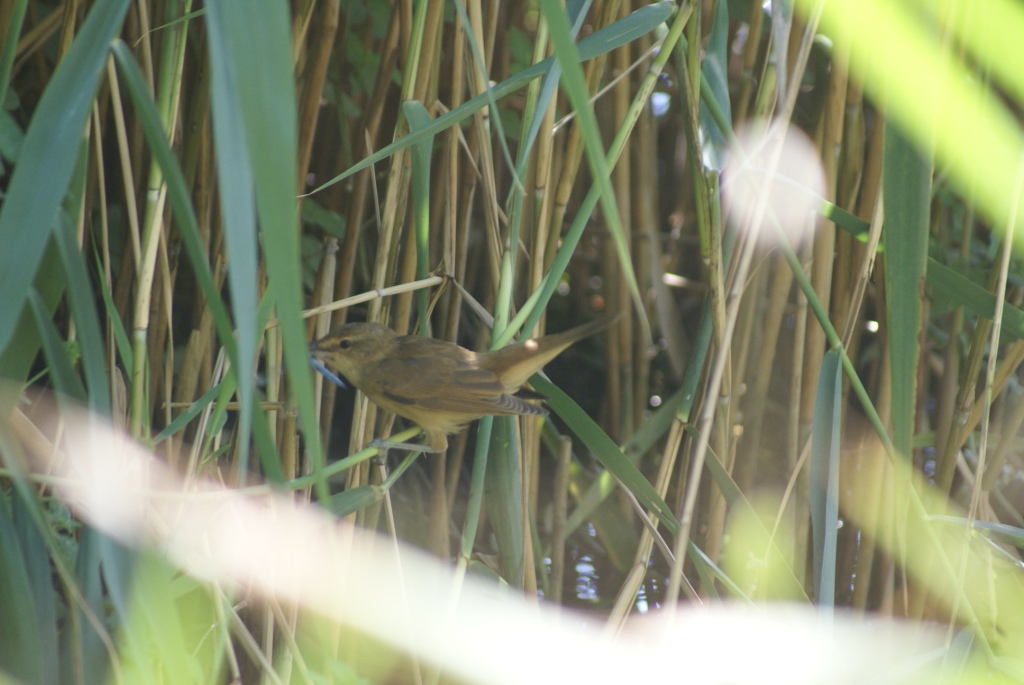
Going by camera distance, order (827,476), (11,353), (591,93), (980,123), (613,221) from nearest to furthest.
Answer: (613,221) < (11,353) < (827,476) < (980,123) < (591,93)

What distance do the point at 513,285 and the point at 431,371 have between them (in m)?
0.23

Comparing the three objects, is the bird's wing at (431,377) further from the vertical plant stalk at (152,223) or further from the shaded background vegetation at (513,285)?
the vertical plant stalk at (152,223)

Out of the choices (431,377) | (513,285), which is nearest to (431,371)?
(431,377)

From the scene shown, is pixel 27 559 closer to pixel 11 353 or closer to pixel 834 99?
pixel 11 353

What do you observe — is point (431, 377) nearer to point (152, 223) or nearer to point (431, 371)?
point (431, 371)

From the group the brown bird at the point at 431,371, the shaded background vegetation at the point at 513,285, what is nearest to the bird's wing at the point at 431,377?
the brown bird at the point at 431,371

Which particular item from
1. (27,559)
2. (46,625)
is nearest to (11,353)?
(27,559)

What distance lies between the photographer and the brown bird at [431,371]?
1.62 m

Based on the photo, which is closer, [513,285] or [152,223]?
[152,223]

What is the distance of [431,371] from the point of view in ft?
5.68

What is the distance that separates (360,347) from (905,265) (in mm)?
1035

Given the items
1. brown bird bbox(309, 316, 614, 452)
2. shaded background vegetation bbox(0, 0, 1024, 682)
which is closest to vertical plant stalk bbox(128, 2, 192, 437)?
shaded background vegetation bbox(0, 0, 1024, 682)

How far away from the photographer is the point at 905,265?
Answer: 1.20 meters

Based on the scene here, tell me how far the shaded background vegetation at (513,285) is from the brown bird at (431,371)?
0.31ft
